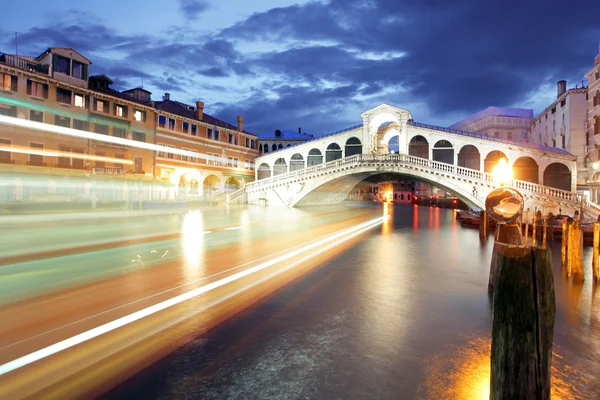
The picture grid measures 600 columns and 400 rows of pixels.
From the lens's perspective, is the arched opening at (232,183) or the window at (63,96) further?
the arched opening at (232,183)

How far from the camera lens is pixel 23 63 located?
28.9 meters

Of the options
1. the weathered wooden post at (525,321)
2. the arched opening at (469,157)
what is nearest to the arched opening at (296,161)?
the arched opening at (469,157)

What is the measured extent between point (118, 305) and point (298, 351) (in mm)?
2729

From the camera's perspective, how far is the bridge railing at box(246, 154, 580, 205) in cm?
2655

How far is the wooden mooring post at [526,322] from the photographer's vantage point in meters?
2.23

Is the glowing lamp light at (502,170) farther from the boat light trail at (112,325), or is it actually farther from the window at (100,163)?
the window at (100,163)

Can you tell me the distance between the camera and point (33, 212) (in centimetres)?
2389

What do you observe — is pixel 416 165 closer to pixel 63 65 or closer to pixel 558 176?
pixel 558 176

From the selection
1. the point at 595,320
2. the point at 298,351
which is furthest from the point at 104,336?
the point at 595,320

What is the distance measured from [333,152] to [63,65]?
92.8 ft

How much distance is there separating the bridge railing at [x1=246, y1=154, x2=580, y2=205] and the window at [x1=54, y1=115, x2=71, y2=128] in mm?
18483

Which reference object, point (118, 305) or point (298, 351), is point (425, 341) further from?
point (118, 305)

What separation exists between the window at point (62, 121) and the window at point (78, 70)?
4.07 meters

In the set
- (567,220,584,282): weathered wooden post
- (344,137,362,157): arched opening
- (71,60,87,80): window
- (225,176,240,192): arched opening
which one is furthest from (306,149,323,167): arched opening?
(567,220,584,282): weathered wooden post
